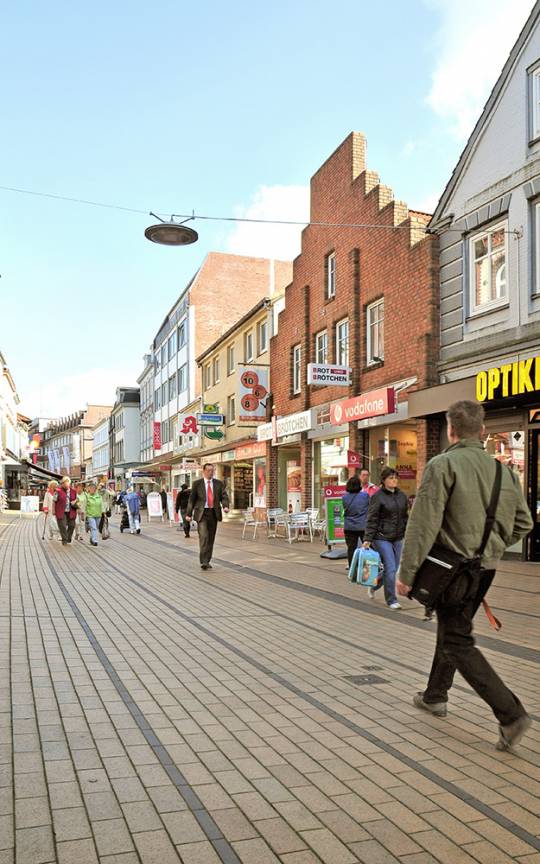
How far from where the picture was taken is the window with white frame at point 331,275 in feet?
75.2

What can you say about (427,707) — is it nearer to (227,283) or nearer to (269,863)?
(269,863)

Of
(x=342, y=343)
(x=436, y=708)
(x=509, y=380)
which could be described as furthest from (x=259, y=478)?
(x=436, y=708)

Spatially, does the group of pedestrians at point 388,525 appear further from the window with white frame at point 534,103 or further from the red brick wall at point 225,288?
the red brick wall at point 225,288

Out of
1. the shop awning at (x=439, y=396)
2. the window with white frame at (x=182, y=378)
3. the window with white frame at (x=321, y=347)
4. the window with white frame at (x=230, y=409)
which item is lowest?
the shop awning at (x=439, y=396)

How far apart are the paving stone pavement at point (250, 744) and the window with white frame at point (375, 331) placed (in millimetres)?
11898

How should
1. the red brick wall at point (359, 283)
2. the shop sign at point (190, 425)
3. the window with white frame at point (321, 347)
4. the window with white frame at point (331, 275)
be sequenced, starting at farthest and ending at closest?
the shop sign at point (190, 425) → the window with white frame at point (321, 347) → the window with white frame at point (331, 275) → the red brick wall at point (359, 283)

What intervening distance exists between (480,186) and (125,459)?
219 feet

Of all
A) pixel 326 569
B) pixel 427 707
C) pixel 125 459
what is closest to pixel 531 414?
pixel 326 569

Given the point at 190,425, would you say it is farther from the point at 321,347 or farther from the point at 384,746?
the point at 384,746

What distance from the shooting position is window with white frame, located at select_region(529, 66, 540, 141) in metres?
14.0

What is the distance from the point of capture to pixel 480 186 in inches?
604

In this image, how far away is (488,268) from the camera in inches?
597

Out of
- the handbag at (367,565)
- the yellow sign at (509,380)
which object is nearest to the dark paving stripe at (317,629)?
the handbag at (367,565)

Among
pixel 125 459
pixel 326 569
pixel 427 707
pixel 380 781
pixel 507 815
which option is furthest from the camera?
pixel 125 459
